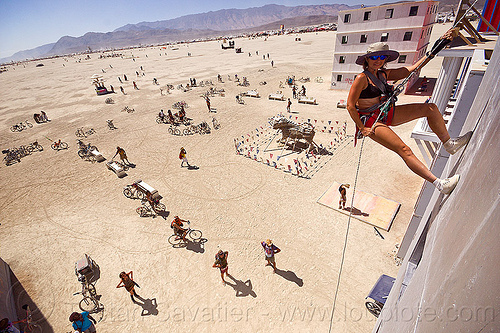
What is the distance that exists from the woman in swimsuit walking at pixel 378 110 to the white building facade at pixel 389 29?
2819 cm

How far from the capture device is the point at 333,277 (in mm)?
8641

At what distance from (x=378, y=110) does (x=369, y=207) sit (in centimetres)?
908

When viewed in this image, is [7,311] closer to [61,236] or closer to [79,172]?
[61,236]

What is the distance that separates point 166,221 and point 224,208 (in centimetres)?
314

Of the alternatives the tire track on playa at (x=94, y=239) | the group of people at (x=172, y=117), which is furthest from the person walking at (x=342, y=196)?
the group of people at (x=172, y=117)

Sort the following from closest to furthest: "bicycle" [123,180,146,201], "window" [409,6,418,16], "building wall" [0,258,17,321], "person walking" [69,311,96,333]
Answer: "person walking" [69,311,96,333] < "building wall" [0,258,17,321] < "bicycle" [123,180,146,201] < "window" [409,6,418,16]

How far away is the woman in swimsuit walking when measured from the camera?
3484mm

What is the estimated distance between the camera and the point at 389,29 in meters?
25.4

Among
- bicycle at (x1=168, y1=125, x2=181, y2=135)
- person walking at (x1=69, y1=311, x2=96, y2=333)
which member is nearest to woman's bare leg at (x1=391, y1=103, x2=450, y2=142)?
person walking at (x1=69, y1=311, x2=96, y2=333)

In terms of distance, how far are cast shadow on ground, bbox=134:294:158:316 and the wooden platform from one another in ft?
29.2

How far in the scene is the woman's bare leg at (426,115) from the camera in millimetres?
3405

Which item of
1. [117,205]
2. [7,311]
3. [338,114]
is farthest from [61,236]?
[338,114]

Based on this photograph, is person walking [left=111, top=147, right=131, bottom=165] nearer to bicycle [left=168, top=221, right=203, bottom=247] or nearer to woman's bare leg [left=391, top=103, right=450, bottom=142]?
bicycle [left=168, top=221, right=203, bottom=247]

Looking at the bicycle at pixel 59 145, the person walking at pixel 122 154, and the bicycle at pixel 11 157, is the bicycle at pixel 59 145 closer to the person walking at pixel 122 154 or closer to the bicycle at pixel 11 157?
the bicycle at pixel 11 157
